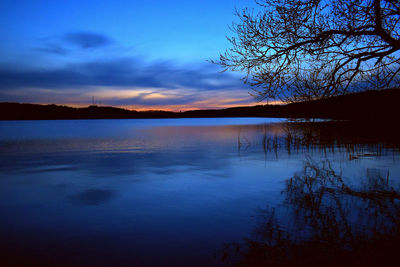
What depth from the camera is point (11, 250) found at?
259 inches

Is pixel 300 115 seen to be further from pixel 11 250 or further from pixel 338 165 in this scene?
pixel 11 250

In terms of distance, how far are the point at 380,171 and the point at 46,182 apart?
16593 mm

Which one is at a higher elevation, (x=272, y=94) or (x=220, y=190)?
(x=272, y=94)

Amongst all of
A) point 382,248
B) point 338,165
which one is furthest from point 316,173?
point 382,248

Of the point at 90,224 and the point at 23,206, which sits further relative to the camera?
the point at 23,206

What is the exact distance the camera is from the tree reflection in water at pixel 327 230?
592 centimetres

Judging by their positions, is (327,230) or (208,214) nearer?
(327,230)

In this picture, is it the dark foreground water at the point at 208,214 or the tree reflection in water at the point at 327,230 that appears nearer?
the tree reflection in water at the point at 327,230

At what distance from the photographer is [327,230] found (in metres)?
7.30

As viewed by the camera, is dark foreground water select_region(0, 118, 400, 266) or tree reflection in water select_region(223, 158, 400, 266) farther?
dark foreground water select_region(0, 118, 400, 266)

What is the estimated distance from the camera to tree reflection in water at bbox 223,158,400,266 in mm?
5922

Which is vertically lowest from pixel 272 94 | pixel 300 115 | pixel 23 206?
pixel 23 206

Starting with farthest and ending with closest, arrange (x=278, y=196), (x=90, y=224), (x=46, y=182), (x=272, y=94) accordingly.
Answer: (x=46, y=182)
(x=278, y=196)
(x=272, y=94)
(x=90, y=224)

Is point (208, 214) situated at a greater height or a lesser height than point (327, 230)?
lesser
